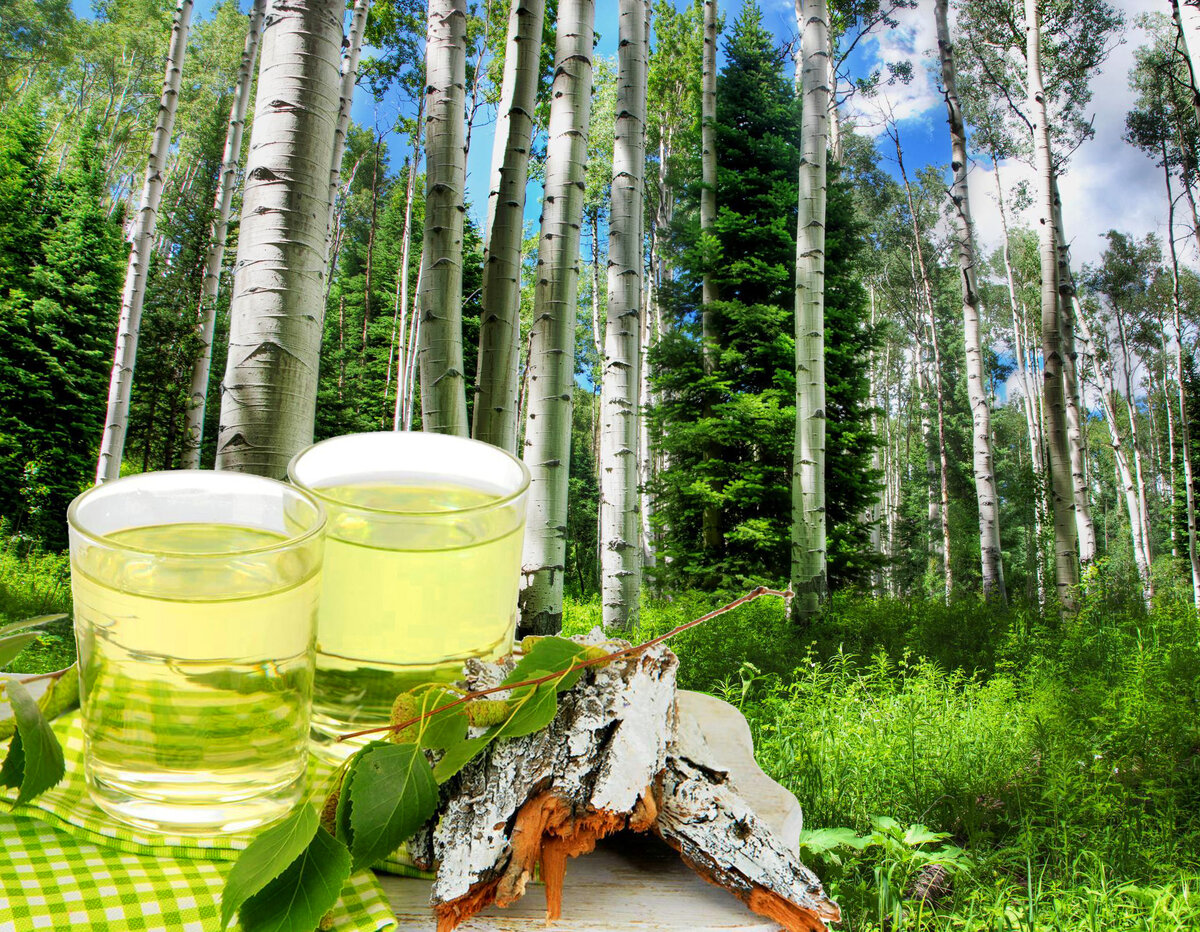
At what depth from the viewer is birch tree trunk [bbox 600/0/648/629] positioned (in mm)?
4113

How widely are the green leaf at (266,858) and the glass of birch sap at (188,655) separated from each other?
105mm

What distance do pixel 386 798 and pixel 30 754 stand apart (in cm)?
25

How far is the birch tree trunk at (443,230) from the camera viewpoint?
3055mm

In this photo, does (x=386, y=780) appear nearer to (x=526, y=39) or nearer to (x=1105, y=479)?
(x=526, y=39)

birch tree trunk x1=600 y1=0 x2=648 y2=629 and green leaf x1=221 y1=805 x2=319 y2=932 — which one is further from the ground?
birch tree trunk x1=600 y1=0 x2=648 y2=629

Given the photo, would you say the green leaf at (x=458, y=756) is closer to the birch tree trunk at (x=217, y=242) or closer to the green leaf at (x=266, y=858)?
the green leaf at (x=266, y=858)

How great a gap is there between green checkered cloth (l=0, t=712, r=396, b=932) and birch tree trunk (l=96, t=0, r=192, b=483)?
25.4 feet

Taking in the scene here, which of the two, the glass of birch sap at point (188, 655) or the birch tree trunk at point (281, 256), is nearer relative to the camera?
the glass of birch sap at point (188, 655)

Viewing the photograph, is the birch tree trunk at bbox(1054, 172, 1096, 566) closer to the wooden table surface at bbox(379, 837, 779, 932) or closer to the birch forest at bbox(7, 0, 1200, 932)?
the birch forest at bbox(7, 0, 1200, 932)

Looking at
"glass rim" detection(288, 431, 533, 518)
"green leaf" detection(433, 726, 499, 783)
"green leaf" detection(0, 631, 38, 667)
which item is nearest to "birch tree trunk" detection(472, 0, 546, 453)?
"glass rim" detection(288, 431, 533, 518)

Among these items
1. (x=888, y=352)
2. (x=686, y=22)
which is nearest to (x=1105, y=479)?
(x=888, y=352)

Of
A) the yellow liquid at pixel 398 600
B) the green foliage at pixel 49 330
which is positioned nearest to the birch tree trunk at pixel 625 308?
the yellow liquid at pixel 398 600

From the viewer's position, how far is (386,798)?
474mm

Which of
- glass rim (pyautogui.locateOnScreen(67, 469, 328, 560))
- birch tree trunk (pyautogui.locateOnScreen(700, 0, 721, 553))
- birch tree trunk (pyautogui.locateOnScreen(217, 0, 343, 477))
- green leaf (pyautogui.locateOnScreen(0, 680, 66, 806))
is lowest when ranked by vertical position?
green leaf (pyautogui.locateOnScreen(0, 680, 66, 806))
